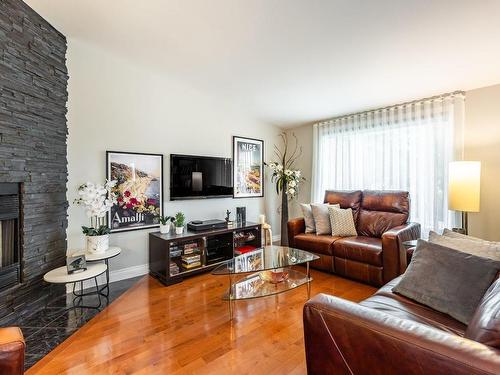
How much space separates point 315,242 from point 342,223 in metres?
0.44

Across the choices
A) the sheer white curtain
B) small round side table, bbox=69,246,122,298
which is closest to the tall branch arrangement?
the sheer white curtain

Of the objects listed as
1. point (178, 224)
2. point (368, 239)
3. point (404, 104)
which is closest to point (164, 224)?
point (178, 224)

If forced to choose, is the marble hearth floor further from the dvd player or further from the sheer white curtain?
the sheer white curtain

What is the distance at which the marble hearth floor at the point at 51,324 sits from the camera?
172 centimetres

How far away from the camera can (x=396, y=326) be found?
0.91m

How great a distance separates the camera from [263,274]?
2422 mm

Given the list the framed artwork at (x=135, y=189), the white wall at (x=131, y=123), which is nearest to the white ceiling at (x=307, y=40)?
the white wall at (x=131, y=123)

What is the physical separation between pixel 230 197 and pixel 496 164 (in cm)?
329

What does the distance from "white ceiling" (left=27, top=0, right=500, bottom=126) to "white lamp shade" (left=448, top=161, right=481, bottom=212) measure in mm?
976

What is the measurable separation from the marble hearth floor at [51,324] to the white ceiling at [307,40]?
102 inches

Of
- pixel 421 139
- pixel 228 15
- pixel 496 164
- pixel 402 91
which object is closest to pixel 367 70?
pixel 402 91

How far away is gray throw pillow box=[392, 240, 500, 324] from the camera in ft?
4.36

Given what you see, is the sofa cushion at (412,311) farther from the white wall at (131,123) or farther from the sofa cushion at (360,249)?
the white wall at (131,123)

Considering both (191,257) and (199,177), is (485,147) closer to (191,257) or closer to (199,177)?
(199,177)
